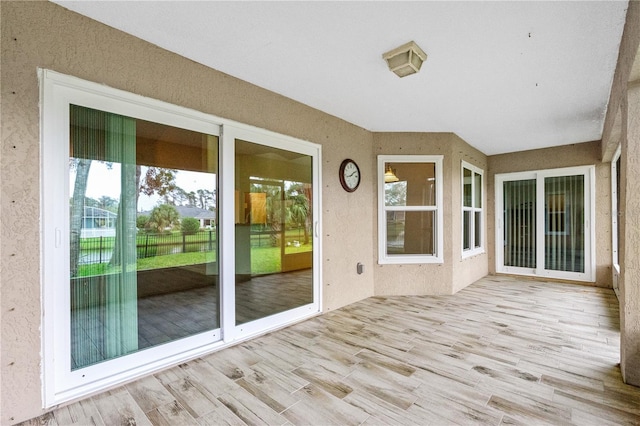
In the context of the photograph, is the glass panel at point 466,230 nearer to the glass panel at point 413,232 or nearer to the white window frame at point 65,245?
the glass panel at point 413,232

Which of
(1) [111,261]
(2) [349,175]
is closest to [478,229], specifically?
(2) [349,175]

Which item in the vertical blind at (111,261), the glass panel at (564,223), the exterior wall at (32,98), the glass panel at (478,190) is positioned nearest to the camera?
the exterior wall at (32,98)

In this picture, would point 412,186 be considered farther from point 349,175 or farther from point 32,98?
point 32,98

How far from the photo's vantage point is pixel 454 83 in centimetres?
290

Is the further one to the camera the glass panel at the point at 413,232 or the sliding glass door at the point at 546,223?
the sliding glass door at the point at 546,223

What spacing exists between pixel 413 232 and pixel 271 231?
2.44 meters

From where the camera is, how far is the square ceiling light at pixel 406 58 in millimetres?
2264

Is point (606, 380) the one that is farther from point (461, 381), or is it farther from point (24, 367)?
point (24, 367)

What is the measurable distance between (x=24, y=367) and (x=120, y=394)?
56 cm

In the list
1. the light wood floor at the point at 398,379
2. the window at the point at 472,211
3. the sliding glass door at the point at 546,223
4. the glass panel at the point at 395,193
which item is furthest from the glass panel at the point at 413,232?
the sliding glass door at the point at 546,223

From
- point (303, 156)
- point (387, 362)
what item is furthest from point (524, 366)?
point (303, 156)

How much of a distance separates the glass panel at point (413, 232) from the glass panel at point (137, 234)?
2809mm

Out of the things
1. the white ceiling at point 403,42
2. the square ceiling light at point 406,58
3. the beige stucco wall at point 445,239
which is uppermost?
the white ceiling at point 403,42

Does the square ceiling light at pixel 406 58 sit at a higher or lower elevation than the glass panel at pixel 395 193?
higher
